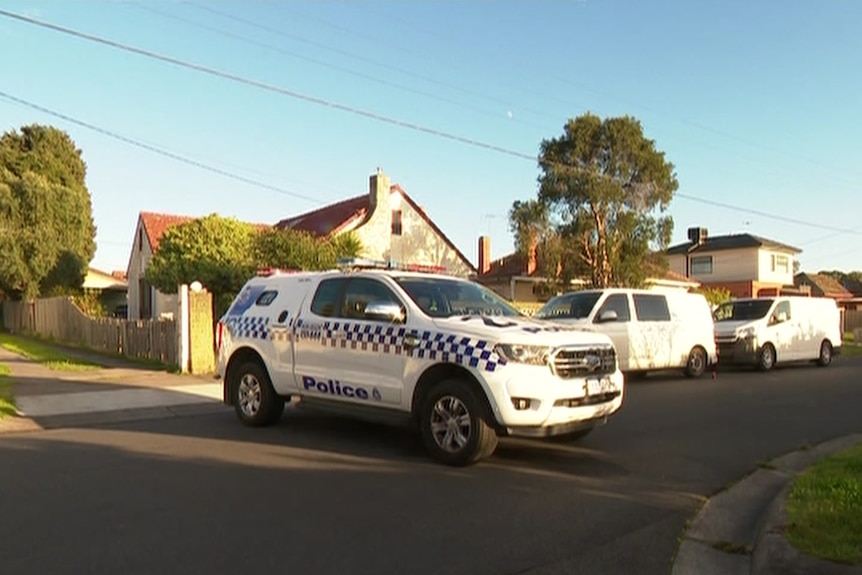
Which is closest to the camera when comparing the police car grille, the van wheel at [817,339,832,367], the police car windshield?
the police car grille

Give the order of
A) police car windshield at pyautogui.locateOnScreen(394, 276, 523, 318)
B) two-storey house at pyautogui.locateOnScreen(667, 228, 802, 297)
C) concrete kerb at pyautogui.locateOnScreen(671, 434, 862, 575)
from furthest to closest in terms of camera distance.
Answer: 1. two-storey house at pyautogui.locateOnScreen(667, 228, 802, 297)
2. police car windshield at pyautogui.locateOnScreen(394, 276, 523, 318)
3. concrete kerb at pyautogui.locateOnScreen(671, 434, 862, 575)

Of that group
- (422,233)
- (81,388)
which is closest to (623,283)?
(422,233)

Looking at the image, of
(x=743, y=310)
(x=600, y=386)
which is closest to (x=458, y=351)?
(x=600, y=386)

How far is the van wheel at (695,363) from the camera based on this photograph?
51.4 feet

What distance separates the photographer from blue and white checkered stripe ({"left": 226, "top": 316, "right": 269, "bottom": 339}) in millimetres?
8826

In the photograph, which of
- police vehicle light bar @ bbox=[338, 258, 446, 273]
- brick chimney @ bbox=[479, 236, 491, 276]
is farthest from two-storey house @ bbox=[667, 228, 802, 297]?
police vehicle light bar @ bbox=[338, 258, 446, 273]

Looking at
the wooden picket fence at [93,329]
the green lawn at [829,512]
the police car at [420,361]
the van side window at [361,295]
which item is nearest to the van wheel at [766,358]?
the police car at [420,361]

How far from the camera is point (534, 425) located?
646 cm

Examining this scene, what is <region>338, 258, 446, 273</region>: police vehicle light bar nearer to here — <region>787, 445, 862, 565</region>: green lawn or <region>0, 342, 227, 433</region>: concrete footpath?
<region>0, 342, 227, 433</region>: concrete footpath

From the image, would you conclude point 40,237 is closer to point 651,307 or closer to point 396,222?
point 396,222

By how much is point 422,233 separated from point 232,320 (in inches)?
983

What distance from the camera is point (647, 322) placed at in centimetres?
1484

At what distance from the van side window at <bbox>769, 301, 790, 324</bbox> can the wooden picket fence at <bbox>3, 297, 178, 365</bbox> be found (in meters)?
14.5

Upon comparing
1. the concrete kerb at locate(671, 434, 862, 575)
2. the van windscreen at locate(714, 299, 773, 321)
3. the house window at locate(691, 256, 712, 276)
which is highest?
the house window at locate(691, 256, 712, 276)
